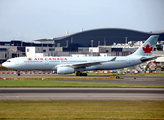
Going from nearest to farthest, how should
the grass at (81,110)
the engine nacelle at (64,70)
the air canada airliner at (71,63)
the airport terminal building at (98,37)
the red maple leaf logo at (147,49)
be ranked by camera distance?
the grass at (81,110) < the engine nacelle at (64,70) < the air canada airliner at (71,63) < the red maple leaf logo at (147,49) < the airport terminal building at (98,37)

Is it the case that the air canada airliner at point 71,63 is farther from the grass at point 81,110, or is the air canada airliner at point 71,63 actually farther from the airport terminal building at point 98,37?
the airport terminal building at point 98,37

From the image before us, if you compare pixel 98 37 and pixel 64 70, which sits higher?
pixel 98 37

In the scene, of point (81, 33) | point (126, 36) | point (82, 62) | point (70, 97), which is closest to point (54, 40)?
point (81, 33)

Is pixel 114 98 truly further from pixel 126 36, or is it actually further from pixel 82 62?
pixel 126 36

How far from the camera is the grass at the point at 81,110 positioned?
57.2ft

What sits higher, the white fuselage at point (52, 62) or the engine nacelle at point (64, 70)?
the white fuselage at point (52, 62)

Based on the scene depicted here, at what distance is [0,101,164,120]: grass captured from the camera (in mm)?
17438

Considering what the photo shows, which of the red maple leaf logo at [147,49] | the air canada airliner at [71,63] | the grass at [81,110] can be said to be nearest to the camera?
the grass at [81,110]

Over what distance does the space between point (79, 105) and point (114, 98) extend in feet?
16.8

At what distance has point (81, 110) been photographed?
64.1ft

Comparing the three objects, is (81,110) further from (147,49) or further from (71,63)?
(147,49)

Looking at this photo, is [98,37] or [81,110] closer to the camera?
[81,110]

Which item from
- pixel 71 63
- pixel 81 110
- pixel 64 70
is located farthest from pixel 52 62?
pixel 81 110

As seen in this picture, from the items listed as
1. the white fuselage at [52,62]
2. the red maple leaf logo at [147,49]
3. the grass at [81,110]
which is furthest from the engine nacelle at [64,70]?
the grass at [81,110]
